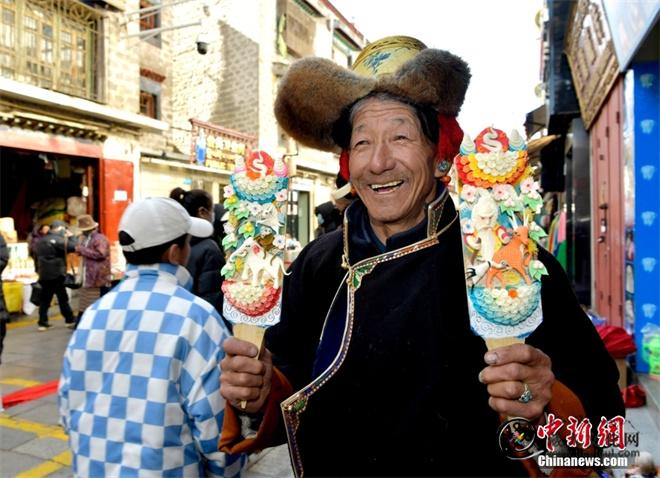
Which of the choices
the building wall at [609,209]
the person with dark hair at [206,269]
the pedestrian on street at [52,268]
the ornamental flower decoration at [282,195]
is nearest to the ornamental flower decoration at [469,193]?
the ornamental flower decoration at [282,195]

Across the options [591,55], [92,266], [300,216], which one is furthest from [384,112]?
[300,216]

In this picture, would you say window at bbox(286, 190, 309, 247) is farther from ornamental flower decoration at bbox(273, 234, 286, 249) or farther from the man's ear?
ornamental flower decoration at bbox(273, 234, 286, 249)

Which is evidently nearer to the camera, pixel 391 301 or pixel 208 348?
pixel 391 301

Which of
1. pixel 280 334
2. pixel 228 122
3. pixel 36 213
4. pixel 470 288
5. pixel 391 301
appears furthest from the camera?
pixel 228 122


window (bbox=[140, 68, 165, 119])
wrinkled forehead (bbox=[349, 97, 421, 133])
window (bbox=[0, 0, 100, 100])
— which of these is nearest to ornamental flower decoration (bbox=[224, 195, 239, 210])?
wrinkled forehead (bbox=[349, 97, 421, 133])

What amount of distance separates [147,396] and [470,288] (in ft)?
4.25

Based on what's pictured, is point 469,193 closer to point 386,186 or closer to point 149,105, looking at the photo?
point 386,186

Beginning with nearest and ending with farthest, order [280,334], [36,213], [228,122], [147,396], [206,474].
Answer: [280,334] < [147,396] < [206,474] < [36,213] < [228,122]

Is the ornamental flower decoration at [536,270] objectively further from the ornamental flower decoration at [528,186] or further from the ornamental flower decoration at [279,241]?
the ornamental flower decoration at [279,241]

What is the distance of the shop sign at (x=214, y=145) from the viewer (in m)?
15.6

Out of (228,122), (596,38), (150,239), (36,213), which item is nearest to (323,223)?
(596,38)

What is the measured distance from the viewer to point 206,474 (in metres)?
2.00

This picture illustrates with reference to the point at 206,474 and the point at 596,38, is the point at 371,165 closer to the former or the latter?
the point at 206,474

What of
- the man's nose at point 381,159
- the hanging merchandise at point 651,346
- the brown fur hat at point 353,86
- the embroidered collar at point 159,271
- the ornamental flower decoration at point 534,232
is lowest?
the hanging merchandise at point 651,346
